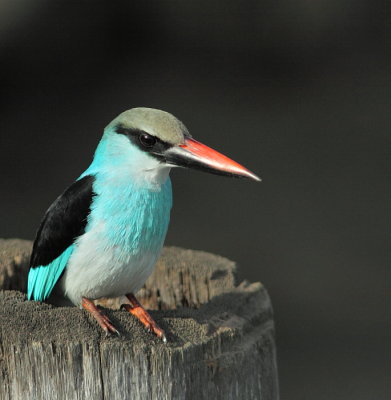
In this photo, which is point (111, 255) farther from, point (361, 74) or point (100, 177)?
point (361, 74)

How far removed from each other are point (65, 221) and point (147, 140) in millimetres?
509

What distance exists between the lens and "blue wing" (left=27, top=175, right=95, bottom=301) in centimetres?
345

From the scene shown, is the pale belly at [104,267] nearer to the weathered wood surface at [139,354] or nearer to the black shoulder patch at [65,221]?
the black shoulder patch at [65,221]

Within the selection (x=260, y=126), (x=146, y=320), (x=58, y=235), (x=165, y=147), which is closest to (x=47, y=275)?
(x=58, y=235)

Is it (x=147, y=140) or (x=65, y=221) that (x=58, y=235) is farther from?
(x=147, y=140)

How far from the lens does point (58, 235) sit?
3494 mm

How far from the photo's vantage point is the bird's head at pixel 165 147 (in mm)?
3277

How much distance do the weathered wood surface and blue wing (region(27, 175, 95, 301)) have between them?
0.36 m

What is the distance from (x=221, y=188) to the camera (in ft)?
27.9

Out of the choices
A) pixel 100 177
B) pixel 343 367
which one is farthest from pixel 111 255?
pixel 343 367

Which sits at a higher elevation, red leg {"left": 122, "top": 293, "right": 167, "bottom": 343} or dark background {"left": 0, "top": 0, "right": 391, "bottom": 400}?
dark background {"left": 0, "top": 0, "right": 391, "bottom": 400}

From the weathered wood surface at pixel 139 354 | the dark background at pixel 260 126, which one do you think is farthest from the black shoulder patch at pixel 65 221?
the dark background at pixel 260 126

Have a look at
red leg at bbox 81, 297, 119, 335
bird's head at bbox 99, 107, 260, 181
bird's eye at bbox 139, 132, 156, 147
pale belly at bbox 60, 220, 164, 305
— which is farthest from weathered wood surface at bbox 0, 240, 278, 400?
bird's eye at bbox 139, 132, 156, 147

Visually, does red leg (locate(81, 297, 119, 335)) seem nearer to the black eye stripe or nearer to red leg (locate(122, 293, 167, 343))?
red leg (locate(122, 293, 167, 343))
